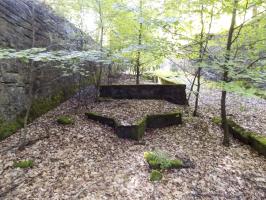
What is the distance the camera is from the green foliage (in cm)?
458

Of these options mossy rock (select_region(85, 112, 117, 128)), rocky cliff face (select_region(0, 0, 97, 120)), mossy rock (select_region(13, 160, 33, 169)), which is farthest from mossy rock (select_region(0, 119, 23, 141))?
mossy rock (select_region(85, 112, 117, 128))

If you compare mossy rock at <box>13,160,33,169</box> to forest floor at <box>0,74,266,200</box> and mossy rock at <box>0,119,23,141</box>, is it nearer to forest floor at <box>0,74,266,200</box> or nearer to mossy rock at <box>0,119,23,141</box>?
forest floor at <box>0,74,266,200</box>

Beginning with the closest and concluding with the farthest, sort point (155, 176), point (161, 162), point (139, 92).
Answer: point (155, 176)
point (161, 162)
point (139, 92)

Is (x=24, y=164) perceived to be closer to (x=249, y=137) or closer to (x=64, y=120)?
(x=64, y=120)

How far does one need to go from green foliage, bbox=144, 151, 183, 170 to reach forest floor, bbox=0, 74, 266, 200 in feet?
0.47

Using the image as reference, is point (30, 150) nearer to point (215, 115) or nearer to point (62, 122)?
point (62, 122)

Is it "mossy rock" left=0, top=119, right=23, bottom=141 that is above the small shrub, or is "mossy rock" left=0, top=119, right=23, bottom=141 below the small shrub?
below

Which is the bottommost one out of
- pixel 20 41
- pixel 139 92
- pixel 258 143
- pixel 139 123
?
pixel 258 143

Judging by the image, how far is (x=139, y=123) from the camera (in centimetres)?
611

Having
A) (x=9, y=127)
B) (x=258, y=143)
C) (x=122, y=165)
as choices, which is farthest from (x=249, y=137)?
(x=9, y=127)

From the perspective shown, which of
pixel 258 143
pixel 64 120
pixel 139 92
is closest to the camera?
pixel 258 143

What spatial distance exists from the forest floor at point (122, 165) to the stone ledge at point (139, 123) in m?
0.18

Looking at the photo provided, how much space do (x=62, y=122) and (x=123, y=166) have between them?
249 cm

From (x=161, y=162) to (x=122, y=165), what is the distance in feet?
2.54
